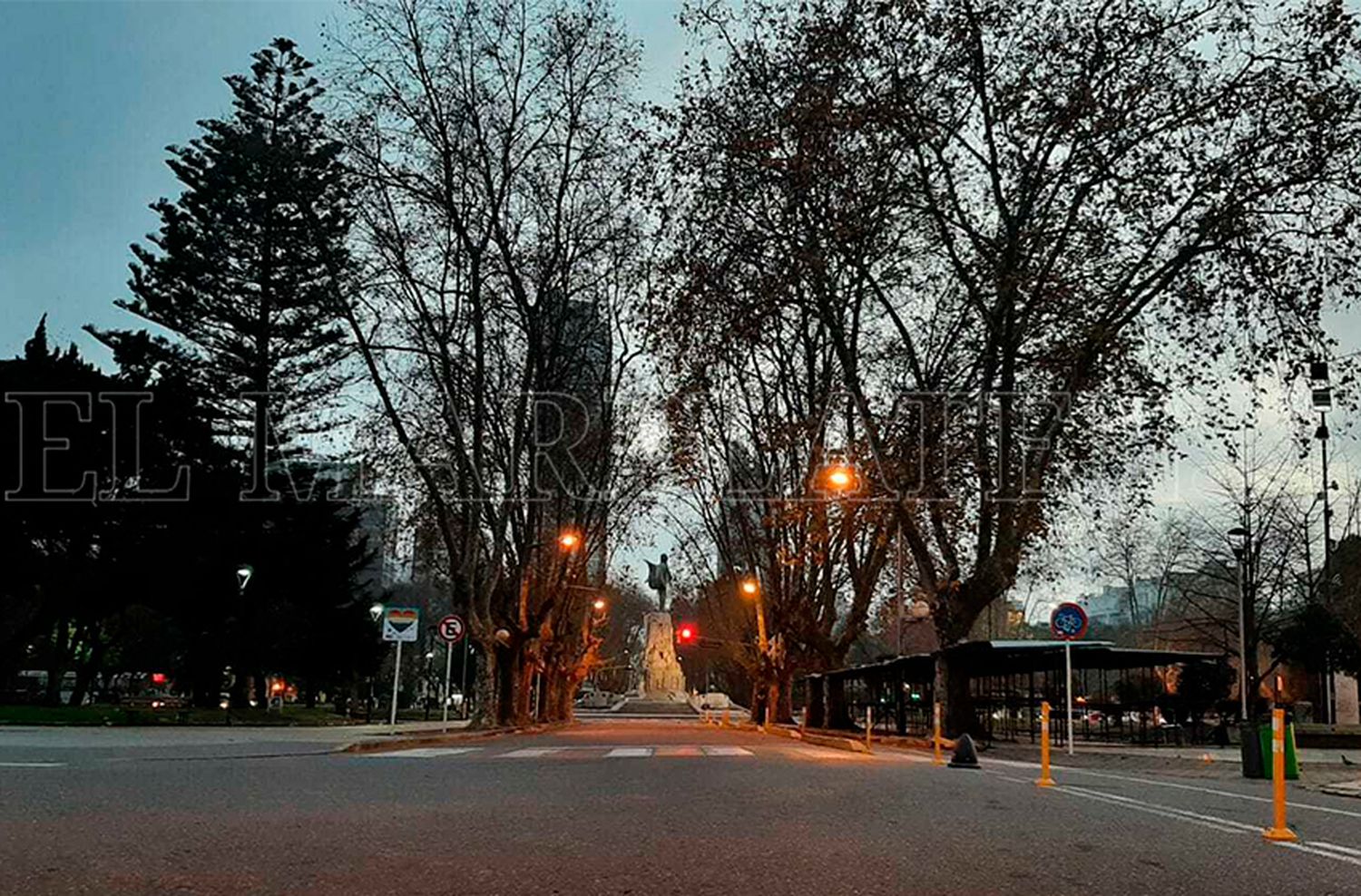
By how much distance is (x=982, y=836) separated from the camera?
25.1 ft

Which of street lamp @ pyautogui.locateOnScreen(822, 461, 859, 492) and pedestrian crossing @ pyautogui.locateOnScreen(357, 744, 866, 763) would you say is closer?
pedestrian crossing @ pyautogui.locateOnScreen(357, 744, 866, 763)

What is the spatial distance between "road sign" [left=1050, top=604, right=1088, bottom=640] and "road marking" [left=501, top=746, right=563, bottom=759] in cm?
824

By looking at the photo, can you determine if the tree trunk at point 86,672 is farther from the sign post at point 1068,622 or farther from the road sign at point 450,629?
the sign post at point 1068,622

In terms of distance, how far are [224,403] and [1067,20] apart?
120 feet

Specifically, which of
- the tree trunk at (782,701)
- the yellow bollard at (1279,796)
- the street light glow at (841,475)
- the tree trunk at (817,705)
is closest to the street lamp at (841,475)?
the street light glow at (841,475)

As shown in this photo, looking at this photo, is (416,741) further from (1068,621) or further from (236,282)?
(236,282)

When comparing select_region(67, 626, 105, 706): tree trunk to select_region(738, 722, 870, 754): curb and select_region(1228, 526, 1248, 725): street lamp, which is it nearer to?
select_region(738, 722, 870, 754): curb

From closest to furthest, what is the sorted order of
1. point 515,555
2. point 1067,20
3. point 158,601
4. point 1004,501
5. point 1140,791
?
point 1140,791 → point 1067,20 → point 1004,501 → point 515,555 → point 158,601

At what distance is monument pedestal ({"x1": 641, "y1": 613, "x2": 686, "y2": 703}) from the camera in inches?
4087

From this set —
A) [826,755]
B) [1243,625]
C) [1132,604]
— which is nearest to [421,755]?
[826,755]

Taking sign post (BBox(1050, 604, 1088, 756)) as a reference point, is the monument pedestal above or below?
below

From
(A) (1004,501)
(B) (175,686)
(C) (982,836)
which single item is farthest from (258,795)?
(B) (175,686)

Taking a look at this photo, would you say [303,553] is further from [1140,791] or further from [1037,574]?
[1140,791]

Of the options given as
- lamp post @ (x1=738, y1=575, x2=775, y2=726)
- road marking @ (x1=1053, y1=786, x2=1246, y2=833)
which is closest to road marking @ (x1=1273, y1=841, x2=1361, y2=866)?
road marking @ (x1=1053, y1=786, x2=1246, y2=833)
